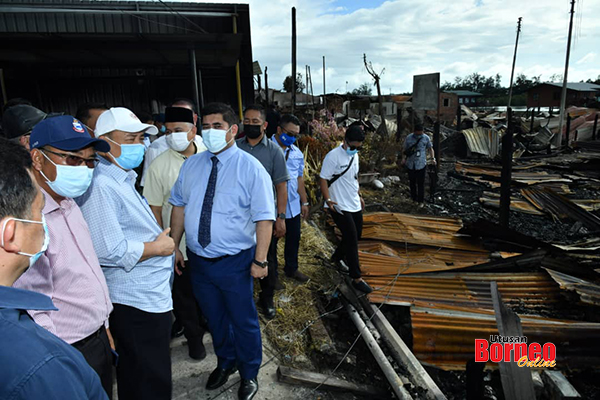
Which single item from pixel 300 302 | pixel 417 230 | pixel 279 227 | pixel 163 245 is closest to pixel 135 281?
pixel 163 245

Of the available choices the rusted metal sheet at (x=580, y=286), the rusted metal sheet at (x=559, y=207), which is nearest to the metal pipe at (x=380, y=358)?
the rusted metal sheet at (x=580, y=286)

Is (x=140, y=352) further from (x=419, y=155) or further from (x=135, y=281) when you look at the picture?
(x=419, y=155)

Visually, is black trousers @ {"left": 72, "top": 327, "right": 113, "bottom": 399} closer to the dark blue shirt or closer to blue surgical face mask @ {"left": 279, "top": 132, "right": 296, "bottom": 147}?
the dark blue shirt

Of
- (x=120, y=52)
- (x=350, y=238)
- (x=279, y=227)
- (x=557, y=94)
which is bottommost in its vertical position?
(x=350, y=238)

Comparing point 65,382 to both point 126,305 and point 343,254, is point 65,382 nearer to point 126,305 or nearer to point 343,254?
point 126,305

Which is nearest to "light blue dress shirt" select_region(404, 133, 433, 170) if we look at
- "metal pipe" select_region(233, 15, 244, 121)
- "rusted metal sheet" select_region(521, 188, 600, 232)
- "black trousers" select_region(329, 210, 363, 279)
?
"rusted metal sheet" select_region(521, 188, 600, 232)

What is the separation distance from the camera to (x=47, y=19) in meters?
9.23

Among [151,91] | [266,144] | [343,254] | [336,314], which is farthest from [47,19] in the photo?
[336,314]

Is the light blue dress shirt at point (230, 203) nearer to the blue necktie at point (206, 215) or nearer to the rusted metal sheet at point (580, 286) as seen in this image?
the blue necktie at point (206, 215)

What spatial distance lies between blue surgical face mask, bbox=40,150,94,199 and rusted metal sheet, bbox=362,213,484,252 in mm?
4772

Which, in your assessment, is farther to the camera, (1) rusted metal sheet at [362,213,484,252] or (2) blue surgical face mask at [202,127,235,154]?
(1) rusted metal sheet at [362,213,484,252]

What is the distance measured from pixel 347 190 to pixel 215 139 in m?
2.17

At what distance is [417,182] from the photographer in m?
9.01

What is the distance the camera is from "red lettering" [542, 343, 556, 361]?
3.20 metres
